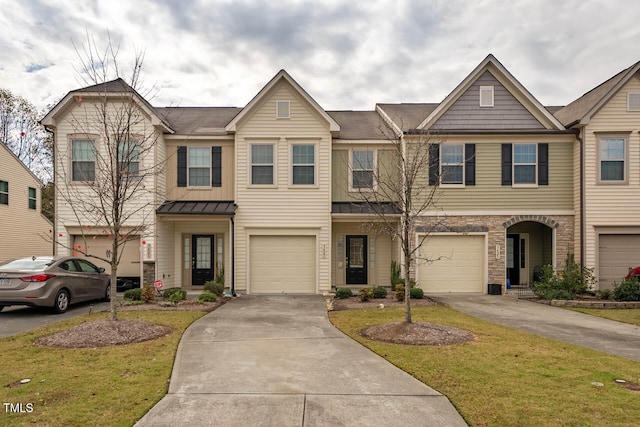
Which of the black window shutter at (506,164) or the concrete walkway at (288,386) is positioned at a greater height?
the black window shutter at (506,164)

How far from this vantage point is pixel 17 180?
20.9 m

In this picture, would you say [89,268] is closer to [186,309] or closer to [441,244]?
[186,309]

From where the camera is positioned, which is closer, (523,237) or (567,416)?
(567,416)

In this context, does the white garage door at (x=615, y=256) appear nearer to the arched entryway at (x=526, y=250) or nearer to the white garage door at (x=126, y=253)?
the arched entryway at (x=526, y=250)

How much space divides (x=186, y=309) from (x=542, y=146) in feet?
45.3

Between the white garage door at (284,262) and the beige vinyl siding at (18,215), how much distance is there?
11.5 metres

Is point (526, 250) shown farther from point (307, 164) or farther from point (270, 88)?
point (270, 88)

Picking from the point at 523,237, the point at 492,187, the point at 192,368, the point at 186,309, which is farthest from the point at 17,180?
the point at 523,237

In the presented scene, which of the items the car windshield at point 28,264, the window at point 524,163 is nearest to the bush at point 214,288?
the car windshield at point 28,264

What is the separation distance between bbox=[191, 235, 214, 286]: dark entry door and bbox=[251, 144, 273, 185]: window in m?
3.18

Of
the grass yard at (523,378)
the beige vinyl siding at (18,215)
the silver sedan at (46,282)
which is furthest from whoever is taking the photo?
the beige vinyl siding at (18,215)

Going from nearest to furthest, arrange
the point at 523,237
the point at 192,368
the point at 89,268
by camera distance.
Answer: the point at 192,368
the point at 89,268
the point at 523,237

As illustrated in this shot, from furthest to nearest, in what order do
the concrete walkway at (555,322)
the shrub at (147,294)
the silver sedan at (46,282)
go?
1. the shrub at (147,294)
2. the silver sedan at (46,282)
3. the concrete walkway at (555,322)

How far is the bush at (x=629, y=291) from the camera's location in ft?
43.1
